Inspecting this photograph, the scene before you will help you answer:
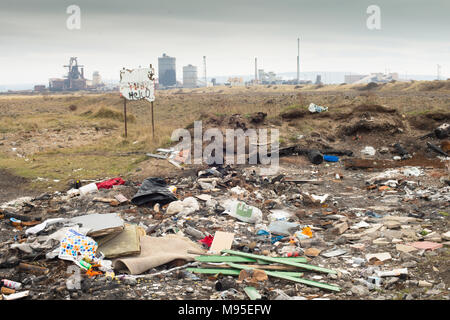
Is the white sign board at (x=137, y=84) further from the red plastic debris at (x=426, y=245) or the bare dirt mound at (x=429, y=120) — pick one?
the red plastic debris at (x=426, y=245)

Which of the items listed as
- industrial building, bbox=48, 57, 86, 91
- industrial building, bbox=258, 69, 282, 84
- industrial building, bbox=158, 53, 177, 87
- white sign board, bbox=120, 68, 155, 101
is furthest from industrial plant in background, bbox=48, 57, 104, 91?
white sign board, bbox=120, 68, 155, 101

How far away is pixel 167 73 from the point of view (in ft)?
475

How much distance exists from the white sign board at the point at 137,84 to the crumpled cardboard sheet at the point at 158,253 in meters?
8.87

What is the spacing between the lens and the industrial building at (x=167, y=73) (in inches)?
5699

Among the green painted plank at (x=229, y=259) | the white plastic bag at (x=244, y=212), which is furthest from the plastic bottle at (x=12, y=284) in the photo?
A: the white plastic bag at (x=244, y=212)

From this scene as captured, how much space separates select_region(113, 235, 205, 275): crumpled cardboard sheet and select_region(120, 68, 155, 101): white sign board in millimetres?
8869

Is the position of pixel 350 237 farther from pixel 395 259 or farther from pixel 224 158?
pixel 224 158

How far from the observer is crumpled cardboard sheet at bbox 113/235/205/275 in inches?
181

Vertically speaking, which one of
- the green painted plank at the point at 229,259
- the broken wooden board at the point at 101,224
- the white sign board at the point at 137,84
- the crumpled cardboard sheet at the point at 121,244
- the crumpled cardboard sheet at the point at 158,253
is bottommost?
the green painted plank at the point at 229,259

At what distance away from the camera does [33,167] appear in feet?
35.5

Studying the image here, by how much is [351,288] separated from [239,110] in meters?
13.3

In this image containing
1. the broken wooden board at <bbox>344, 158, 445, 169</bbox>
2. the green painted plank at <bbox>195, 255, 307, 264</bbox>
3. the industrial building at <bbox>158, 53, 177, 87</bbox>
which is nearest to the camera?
the green painted plank at <bbox>195, 255, 307, 264</bbox>

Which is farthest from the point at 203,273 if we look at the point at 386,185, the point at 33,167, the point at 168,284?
the point at 33,167

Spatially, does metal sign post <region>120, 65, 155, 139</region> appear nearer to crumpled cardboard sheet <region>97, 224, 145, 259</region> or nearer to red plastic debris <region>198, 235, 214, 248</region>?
red plastic debris <region>198, 235, 214, 248</region>
